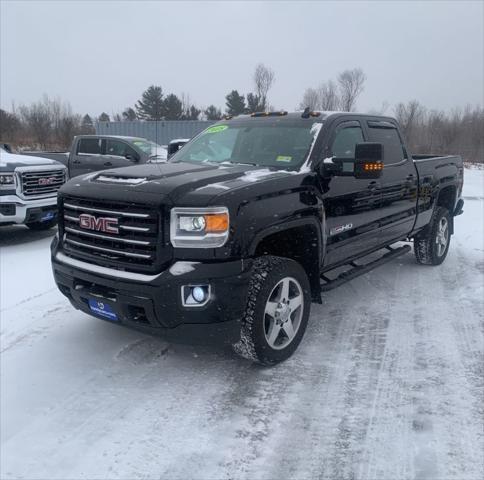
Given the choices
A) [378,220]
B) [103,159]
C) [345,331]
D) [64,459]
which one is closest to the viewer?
[64,459]

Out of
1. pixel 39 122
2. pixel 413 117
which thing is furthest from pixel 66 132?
pixel 413 117

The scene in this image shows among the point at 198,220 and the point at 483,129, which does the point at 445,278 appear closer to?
the point at 198,220

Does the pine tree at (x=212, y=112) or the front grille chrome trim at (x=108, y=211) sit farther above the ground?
the pine tree at (x=212, y=112)

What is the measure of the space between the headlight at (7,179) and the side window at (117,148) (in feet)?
13.3

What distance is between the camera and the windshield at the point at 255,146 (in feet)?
13.6

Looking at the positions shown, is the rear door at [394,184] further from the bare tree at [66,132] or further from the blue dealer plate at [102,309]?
the bare tree at [66,132]

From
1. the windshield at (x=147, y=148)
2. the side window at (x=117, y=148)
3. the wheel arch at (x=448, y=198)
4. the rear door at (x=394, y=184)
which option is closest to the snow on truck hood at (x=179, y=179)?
the rear door at (x=394, y=184)

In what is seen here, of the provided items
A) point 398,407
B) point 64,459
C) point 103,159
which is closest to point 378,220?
point 398,407

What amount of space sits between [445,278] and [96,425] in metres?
4.74

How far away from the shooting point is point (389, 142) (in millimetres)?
5348

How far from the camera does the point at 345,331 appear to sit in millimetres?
4379

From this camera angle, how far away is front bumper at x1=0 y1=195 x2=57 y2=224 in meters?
7.15

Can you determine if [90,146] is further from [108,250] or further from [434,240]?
[108,250]

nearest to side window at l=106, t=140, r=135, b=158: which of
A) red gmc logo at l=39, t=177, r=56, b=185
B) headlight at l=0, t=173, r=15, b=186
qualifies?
red gmc logo at l=39, t=177, r=56, b=185
